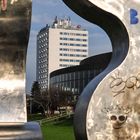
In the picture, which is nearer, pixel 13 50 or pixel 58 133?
pixel 13 50

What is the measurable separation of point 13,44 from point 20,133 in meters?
1.99

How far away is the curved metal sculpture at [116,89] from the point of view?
9297 mm

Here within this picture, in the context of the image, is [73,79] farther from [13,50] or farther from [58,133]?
[13,50]

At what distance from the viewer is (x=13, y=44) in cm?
900

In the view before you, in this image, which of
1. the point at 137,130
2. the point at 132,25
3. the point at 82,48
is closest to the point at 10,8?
the point at 132,25

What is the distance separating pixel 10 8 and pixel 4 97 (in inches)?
66.5

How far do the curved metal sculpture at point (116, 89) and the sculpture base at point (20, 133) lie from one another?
1547mm

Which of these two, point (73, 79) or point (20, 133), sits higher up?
point (20, 133)

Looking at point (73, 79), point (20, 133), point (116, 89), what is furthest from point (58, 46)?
point (20, 133)

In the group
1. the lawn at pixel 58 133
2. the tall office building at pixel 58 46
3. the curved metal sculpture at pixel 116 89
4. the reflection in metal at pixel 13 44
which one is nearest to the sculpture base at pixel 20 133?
the reflection in metal at pixel 13 44

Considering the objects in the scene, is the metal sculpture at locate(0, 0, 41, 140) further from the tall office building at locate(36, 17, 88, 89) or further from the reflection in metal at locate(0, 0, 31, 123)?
the tall office building at locate(36, 17, 88, 89)

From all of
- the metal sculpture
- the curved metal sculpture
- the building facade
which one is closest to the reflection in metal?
the metal sculpture

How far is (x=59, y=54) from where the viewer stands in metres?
93.4

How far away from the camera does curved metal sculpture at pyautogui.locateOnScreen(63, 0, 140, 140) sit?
9297mm
